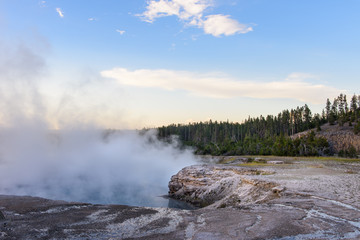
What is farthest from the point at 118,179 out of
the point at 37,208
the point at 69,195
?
the point at 37,208

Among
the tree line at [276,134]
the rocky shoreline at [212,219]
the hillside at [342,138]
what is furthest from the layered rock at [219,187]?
the hillside at [342,138]

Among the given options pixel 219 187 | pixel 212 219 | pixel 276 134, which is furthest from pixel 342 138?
pixel 212 219

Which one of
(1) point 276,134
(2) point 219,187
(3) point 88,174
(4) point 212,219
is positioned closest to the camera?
(4) point 212,219

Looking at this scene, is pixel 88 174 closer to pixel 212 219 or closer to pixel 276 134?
pixel 212 219

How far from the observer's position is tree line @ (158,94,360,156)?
6725 cm

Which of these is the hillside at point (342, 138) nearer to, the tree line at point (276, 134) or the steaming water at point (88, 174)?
the tree line at point (276, 134)

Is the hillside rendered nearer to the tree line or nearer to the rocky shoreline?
the tree line

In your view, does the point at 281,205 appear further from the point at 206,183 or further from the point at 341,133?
the point at 341,133

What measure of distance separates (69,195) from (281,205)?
108ft

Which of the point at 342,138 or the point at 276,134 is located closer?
the point at 342,138

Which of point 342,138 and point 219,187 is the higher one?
point 342,138

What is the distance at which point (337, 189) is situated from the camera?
21.2 meters

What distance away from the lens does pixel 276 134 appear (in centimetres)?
11319

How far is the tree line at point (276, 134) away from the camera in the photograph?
2648 inches
